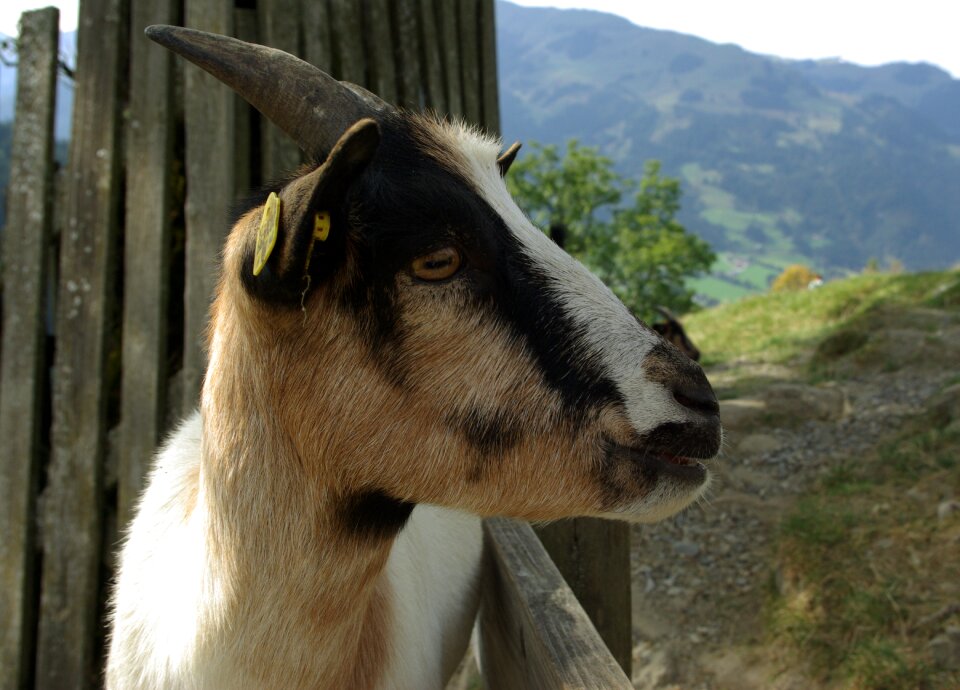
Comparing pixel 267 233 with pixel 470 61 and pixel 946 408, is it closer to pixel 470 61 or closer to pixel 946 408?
pixel 470 61

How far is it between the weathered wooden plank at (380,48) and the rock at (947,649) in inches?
130

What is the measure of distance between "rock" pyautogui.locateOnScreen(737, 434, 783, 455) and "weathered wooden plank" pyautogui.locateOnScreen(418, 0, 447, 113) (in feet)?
13.6

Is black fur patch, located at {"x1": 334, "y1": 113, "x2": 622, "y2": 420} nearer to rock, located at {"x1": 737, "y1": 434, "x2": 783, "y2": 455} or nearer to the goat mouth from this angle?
the goat mouth

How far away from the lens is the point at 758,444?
21.6ft

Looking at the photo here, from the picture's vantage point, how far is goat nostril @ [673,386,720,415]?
65.8 inches

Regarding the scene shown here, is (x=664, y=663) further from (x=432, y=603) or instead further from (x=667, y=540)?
(x=432, y=603)

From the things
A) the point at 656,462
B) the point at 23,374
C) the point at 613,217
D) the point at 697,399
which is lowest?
the point at 613,217

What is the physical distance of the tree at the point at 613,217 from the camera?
26.5 m

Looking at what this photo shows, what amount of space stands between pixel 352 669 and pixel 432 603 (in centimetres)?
51

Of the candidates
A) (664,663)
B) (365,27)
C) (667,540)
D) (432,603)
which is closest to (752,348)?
(667,540)

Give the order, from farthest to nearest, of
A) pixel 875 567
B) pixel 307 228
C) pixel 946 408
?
pixel 946 408
pixel 875 567
pixel 307 228

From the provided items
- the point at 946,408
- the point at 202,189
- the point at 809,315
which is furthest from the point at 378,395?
the point at 809,315

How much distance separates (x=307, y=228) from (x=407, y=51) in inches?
94.0

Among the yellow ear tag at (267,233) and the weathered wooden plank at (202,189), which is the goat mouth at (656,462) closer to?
the yellow ear tag at (267,233)
